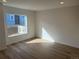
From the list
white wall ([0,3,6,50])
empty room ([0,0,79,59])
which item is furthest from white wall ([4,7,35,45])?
white wall ([0,3,6,50])

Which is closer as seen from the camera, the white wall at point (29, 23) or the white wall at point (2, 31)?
the white wall at point (2, 31)

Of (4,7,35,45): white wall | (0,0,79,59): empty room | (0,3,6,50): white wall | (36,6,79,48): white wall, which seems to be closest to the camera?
(0,0,79,59): empty room

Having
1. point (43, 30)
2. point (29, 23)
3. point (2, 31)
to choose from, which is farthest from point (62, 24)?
point (2, 31)

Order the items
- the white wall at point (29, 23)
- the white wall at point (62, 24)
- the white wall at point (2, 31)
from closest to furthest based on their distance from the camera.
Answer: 1. the white wall at point (2, 31)
2. the white wall at point (62, 24)
3. the white wall at point (29, 23)

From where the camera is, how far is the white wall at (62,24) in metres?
4.36

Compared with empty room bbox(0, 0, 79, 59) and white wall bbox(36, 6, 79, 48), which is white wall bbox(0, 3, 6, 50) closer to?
empty room bbox(0, 0, 79, 59)

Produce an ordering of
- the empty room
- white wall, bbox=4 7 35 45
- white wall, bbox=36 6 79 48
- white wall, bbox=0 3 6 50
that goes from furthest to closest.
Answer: white wall, bbox=4 7 35 45 < white wall, bbox=36 6 79 48 < white wall, bbox=0 3 6 50 < the empty room

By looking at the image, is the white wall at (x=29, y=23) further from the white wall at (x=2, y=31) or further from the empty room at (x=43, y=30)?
the white wall at (x=2, y=31)

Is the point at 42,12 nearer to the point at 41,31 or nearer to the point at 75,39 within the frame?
the point at 41,31

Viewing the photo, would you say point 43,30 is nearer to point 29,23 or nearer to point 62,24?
point 29,23

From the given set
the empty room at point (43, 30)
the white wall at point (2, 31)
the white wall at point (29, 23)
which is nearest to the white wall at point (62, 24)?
the empty room at point (43, 30)

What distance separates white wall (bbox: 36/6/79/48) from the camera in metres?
4.36

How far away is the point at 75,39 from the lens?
14.5 feet

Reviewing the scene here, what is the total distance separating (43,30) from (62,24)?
176 cm
